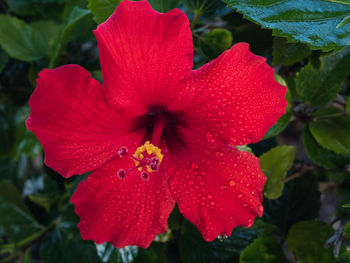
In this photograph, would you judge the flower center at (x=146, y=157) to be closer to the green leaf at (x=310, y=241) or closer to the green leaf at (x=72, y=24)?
the green leaf at (x=72, y=24)

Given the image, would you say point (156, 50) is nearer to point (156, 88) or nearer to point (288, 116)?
point (156, 88)

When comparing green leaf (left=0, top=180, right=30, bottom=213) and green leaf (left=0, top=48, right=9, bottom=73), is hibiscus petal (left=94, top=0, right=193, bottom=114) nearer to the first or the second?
green leaf (left=0, top=48, right=9, bottom=73)

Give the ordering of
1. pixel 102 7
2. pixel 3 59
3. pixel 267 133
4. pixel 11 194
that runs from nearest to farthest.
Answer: pixel 102 7
pixel 267 133
pixel 3 59
pixel 11 194

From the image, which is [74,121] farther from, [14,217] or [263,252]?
[14,217]

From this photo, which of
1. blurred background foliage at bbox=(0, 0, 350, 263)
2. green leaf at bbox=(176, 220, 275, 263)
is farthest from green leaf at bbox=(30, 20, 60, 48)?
green leaf at bbox=(176, 220, 275, 263)

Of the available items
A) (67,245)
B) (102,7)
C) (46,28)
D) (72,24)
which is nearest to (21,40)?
(46,28)

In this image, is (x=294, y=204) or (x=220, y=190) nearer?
(x=220, y=190)

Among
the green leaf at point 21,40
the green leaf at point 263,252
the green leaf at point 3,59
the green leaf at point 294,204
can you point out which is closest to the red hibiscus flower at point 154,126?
the green leaf at point 263,252
